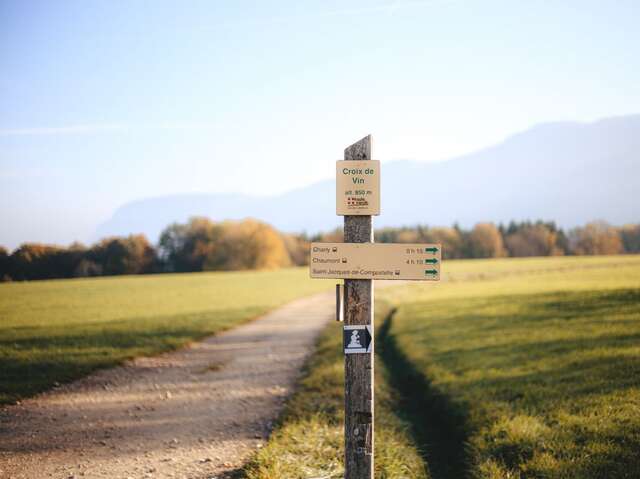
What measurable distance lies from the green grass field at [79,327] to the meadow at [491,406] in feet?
18.7

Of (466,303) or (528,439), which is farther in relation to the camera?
(466,303)

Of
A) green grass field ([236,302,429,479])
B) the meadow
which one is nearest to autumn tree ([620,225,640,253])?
the meadow

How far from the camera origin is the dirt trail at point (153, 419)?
5.89 meters

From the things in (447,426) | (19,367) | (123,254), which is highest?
(123,254)

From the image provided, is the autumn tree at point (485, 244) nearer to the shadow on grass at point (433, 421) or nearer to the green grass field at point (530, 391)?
the green grass field at point (530, 391)

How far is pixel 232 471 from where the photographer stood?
573 cm

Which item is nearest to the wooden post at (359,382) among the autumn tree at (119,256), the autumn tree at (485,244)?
the autumn tree at (119,256)

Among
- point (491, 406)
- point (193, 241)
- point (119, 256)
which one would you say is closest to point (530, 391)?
point (491, 406)

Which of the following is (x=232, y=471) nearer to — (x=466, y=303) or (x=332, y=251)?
(x=332, y=251)

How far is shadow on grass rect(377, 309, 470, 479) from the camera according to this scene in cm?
654

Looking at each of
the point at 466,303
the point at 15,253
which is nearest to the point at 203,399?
the point at 15,253

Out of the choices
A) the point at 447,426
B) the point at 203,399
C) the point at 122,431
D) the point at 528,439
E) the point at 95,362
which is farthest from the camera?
the point at 95,362

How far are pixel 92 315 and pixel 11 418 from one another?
33.2ft

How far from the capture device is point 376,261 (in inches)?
180
